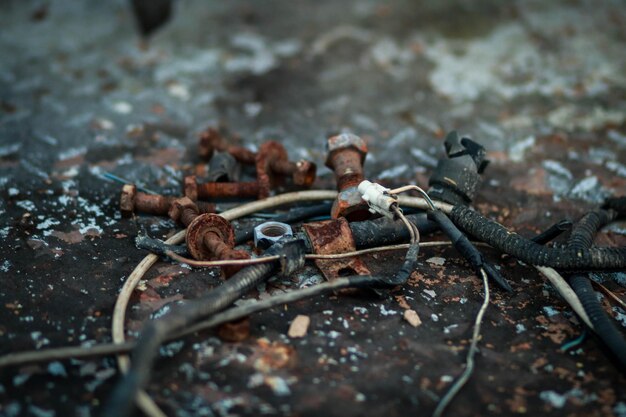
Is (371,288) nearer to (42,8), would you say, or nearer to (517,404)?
(517,404)

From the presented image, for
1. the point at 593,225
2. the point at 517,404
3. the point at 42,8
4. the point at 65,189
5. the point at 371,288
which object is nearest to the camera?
the point at 517,404

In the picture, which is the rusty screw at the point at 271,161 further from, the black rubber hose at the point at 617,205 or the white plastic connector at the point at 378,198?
the black rubber hose at the point at 617,205

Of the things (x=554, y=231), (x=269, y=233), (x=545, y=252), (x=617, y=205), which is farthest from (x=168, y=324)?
(x=617, y=205)

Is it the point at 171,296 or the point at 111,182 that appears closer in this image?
the point at 171,296

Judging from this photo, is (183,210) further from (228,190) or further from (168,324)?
(168,324)

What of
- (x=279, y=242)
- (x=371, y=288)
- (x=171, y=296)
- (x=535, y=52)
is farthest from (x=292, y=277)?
(x=535, y=52)

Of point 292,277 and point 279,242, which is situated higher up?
point 279,242

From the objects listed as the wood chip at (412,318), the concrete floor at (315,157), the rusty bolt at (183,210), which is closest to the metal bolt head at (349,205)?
the concrete floor at (315,157)
